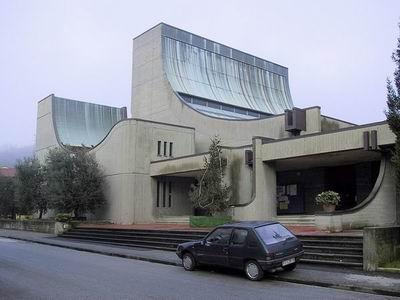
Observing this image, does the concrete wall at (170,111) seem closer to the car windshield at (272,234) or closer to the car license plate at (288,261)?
the car windshield at (272,234)

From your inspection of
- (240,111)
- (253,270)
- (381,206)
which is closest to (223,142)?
(240,111)

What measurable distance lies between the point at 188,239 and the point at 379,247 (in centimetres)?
904

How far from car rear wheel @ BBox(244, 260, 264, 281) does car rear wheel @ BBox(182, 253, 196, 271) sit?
204 cm

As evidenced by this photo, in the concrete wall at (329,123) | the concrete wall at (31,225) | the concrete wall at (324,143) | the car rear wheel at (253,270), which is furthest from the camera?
the concrete wall at (31,225)

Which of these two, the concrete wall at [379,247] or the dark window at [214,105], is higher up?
the dark window at [214,105]

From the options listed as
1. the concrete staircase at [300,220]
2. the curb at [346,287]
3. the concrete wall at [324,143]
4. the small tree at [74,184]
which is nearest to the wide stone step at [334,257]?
the curb at [346,287]

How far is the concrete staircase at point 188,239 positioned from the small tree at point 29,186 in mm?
11260

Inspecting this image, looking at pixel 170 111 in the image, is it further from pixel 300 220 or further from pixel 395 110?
pixel 395 110

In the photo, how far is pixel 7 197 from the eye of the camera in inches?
1807

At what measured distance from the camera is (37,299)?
8977 millimetres

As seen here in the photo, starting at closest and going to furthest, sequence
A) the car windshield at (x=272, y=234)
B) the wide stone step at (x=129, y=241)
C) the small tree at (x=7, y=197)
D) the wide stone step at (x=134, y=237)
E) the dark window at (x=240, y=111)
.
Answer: the car windshield at (x=272, y=234) → the wide stone step at (x=129, y=241) → the wide stone step at (x=134, y=237) → the small tree at (x=7, y=197) → the dark window at (x=240, y=111)

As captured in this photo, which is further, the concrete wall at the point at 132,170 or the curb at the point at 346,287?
the concrete wall at the point at 132,170

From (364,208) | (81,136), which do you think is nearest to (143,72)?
(81,136)

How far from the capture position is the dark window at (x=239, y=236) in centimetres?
1236
